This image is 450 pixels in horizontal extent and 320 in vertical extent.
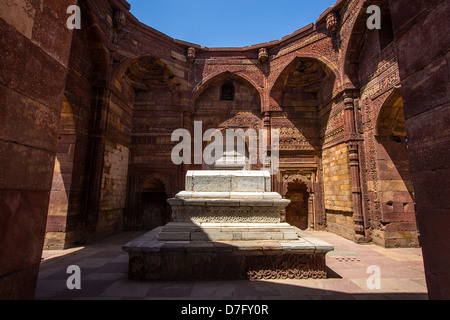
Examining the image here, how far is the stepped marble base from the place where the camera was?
3.67 metres

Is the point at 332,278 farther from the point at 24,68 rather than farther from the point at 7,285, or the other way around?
the point at 24,68

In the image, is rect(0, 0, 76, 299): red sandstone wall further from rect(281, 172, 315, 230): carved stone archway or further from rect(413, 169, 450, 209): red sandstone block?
rect(281, 172, 315, 230): carved stone archway

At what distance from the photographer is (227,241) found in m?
4.04

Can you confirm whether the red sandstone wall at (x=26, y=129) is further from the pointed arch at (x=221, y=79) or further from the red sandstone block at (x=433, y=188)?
the pointed arch at (x=221, y=79)

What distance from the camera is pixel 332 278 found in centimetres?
387

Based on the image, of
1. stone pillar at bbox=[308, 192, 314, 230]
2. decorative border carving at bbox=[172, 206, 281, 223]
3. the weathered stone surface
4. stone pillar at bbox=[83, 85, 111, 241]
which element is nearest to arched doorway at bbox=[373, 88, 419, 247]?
the weathered stone surface

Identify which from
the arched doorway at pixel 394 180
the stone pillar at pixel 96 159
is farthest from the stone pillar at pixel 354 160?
the stone pillar at pixel 96 159

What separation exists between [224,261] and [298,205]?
7.79m

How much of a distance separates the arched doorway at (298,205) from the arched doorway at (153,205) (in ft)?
19.3

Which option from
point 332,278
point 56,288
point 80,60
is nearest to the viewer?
point 56,288

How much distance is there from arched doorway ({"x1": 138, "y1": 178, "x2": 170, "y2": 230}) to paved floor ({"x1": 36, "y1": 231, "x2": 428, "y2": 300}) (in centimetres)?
517

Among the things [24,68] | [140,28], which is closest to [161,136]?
[140,28]

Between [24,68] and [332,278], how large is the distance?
498cm

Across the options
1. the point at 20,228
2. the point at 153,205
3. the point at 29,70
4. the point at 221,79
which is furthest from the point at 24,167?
the point at 221,79
